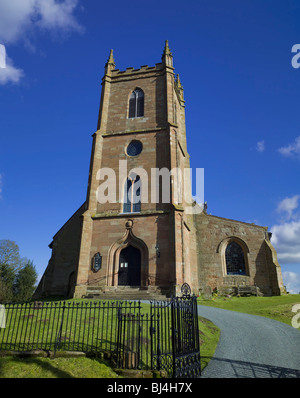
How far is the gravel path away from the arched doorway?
7735 millimetres

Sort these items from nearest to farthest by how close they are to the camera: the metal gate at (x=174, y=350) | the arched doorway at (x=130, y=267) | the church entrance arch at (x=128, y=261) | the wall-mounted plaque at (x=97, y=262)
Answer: the metal gate at (x=174, y=350), the church entrance arch at (x=128, y=261), the arched doorway at (x=130, y=267), the wall-mounted plaque at (x=97, y=262)

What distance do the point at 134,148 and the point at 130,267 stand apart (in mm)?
10306

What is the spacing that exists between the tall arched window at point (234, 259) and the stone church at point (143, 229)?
0.28ft

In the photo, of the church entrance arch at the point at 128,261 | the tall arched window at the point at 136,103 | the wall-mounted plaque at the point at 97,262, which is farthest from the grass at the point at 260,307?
the tall arched window at the point at 136,103

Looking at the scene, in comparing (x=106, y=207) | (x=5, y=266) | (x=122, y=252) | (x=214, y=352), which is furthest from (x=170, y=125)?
(x=5, y=266)

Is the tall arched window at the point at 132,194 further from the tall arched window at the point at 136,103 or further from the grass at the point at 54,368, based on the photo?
the grass at the point at 54,368

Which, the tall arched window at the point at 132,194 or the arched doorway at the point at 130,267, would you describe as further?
the tall arched window at the point at 132,194

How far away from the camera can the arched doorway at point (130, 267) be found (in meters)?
19.3

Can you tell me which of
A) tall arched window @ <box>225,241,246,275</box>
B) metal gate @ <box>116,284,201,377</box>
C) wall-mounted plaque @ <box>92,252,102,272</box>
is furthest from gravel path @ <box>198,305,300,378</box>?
tall arched window @ <box>225,241,246,275</box>

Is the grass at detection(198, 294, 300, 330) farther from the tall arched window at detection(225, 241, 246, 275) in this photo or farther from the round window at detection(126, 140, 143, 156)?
the round window at detection(126, 140, 143, 156)

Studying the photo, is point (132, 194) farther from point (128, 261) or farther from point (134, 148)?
point (128, 261)

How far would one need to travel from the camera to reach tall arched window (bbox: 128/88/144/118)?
25.2 m

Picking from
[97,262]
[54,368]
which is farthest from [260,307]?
[54,368]

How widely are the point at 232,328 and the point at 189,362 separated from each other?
192 inches
